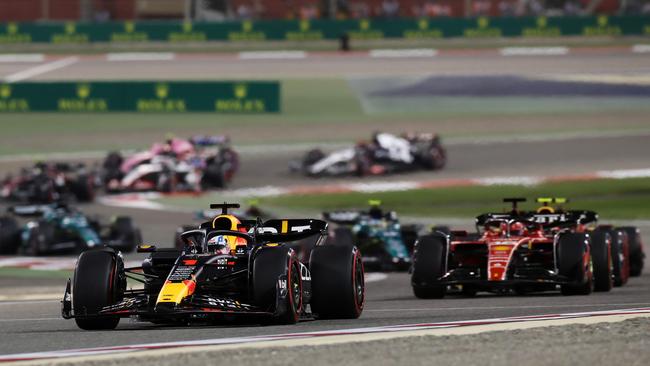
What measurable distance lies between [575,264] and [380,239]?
786 centimetres

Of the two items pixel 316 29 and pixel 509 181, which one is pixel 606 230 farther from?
pixel 316 29

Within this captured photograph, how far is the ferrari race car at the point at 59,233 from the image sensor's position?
29594mm

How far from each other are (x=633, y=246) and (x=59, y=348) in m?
14.7

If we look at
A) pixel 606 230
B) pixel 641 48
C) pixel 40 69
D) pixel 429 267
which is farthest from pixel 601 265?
pixel 40 69

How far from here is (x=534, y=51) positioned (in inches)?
2744

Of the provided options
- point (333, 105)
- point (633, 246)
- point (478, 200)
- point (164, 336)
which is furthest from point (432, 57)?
point (164, 336)

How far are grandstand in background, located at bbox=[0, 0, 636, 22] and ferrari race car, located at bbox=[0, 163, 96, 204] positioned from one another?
34489mm

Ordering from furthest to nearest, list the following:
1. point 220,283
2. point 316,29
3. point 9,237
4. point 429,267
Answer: point 316,29
point 9,237
point 429,267
point 220,283

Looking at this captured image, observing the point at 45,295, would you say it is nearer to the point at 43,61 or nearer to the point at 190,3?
the point at 43,61

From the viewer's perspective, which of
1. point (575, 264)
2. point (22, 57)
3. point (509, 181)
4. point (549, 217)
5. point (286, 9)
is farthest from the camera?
point (286, 9)

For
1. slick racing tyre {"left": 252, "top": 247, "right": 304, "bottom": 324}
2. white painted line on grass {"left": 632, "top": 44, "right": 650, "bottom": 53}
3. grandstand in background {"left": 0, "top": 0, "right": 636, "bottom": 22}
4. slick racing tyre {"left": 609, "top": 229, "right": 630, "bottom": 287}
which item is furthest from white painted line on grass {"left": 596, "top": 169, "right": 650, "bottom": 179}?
slick racing tyre {"left": 252, "top": 247, "right": 304, "bottom": 324}

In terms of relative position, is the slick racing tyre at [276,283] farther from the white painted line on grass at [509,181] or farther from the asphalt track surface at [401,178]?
the white painted line on grass at [509,181]

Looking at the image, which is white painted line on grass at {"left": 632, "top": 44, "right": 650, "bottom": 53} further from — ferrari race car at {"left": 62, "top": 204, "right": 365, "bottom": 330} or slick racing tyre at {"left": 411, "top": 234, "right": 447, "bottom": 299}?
ferrari race car at {"left": 62, "top": 204, "right": 365, "bottom": 330}

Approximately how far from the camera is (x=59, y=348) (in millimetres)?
12086
